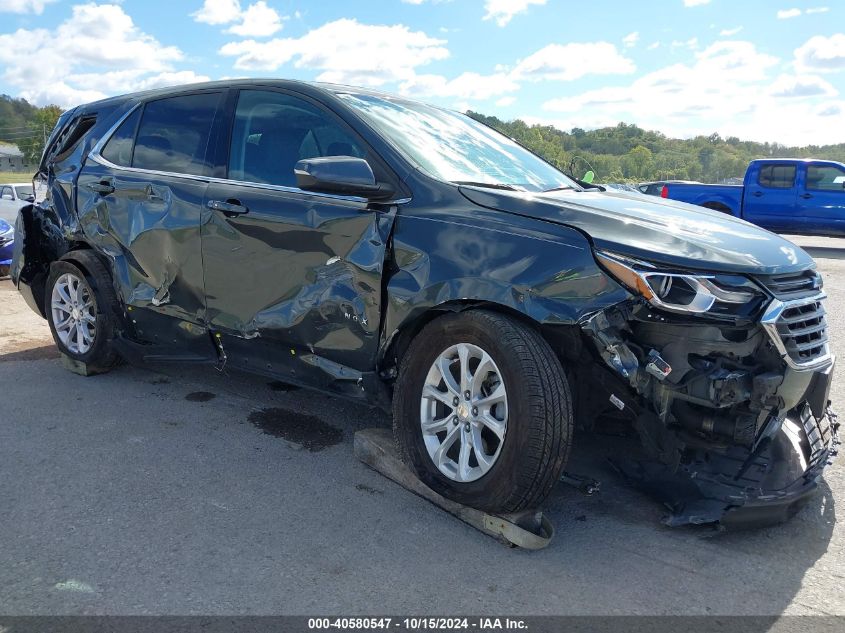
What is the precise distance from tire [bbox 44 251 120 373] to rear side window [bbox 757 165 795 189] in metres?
16.4

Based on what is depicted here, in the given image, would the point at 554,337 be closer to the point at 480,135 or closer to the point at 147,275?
the point at 480,135

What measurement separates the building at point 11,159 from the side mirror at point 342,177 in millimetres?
126303

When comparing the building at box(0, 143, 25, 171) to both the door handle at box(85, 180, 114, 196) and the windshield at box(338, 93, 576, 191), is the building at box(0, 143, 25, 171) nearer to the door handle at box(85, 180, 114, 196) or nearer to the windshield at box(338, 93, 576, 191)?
the door handle at box(85, 180, 114, 196)

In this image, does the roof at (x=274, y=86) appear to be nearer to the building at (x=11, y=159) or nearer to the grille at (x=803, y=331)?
the grille at (x=803, y=331)

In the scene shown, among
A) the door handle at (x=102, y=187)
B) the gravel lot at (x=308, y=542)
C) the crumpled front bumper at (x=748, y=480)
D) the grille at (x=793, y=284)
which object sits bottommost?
the gravel lot at (x=308, y=542)

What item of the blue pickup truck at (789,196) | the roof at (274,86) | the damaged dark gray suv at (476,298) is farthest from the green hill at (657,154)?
the damaged dark gray suv at (476,298)

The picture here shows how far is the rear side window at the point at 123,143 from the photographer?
490 cm

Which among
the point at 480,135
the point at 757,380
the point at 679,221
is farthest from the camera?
the point at 480,135

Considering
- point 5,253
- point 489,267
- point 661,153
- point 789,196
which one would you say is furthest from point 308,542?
point 661,153

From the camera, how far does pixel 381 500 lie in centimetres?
340

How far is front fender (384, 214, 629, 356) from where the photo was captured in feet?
9.39

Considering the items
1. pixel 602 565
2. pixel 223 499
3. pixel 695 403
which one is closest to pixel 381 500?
pixel 223 499

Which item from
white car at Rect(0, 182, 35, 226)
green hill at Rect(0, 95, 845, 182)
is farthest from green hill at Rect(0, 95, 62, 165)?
white car at Rect(0, 182, 35, 226)

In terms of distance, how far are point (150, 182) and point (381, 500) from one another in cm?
252
